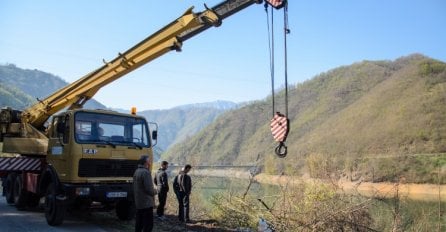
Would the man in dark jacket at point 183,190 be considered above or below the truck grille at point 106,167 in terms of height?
below

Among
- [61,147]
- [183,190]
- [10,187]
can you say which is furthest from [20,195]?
[183,190]

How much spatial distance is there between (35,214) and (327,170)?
7.76 metres

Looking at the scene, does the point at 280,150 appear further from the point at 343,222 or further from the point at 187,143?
the point at 187,143

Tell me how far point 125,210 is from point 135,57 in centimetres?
389

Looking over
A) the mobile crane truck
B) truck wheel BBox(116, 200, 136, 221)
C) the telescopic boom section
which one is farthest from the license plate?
the telescopic boom section

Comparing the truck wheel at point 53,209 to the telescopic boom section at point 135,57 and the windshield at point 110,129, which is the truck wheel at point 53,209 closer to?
the windshield at point 110,129

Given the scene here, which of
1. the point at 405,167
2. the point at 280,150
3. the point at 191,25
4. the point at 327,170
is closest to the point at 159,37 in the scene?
the point at 191,25

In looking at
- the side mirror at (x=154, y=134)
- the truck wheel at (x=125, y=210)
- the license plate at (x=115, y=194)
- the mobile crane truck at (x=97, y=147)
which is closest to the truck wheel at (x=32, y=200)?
the mobile crane truck at (x=97, y=147)

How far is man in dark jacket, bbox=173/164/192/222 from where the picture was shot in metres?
11.5

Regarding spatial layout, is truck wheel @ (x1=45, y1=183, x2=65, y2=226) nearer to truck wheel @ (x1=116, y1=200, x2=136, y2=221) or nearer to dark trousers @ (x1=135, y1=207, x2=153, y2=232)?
truck wheel @ (x1=116, y1=200, x2=136, y2=221)

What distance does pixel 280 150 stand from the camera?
8383 millimetres

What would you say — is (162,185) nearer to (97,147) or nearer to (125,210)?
(125,210)

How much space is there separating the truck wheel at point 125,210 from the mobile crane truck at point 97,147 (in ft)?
0.08

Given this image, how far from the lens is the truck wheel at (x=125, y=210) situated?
1108 cm
